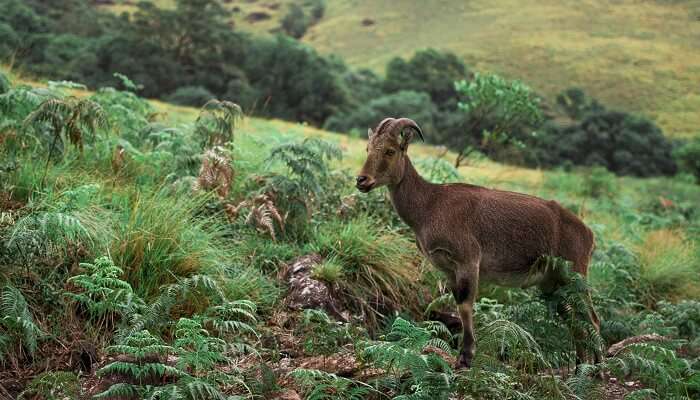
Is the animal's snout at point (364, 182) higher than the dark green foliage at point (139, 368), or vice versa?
the animal's snout at point (364, 182)

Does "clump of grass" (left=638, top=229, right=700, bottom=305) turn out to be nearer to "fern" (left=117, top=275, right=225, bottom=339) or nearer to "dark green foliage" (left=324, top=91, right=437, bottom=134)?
"fern" (left=117, top=275, right=225, bottom=339)

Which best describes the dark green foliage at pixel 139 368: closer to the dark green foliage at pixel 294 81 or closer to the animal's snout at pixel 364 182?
the animal's snout at pixel 364 182

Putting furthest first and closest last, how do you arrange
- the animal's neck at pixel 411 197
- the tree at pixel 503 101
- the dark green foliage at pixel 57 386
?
the tree at pixel 503 101
the animal's neck at pixel 411 197
the dark green foliage at pixel 57 386

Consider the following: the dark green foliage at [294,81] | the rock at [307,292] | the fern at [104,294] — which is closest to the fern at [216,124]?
the rock at [307,292]

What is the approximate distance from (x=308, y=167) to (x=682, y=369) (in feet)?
15.2

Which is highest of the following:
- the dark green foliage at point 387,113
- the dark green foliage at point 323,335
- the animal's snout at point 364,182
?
the animal's snout at point 364,182

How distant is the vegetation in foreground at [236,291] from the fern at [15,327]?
2 cm

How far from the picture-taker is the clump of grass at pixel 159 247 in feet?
22.1

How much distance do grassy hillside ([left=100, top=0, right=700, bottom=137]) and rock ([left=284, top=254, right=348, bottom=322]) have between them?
60.6 metres

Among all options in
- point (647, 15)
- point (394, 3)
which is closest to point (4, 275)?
point (647, 15)

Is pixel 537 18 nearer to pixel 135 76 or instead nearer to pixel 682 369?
pixel 135 76

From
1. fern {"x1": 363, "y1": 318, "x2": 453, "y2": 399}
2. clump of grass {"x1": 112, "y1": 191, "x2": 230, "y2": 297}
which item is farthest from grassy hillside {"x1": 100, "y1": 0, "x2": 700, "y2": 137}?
fern {"x1": 363, "y1": 318, "x2": 453, "y2": 399}

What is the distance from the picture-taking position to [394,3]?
125 m

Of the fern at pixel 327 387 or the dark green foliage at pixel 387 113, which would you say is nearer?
the fern at pixel 327 387
